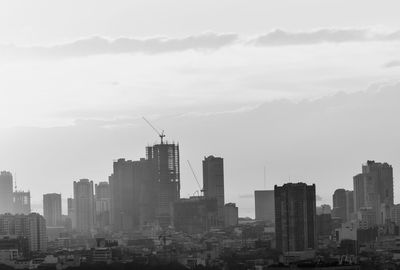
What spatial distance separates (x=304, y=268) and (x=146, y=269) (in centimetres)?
6874

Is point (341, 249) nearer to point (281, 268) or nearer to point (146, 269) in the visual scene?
point (146, 269)

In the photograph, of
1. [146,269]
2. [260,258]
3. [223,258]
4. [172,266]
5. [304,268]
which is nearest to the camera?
[304,268]

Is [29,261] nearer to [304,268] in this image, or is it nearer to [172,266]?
[172,266]

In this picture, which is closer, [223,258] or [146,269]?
[146,269]

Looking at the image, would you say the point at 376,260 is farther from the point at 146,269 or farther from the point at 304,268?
the point at 304,268

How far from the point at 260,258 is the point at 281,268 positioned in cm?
8829

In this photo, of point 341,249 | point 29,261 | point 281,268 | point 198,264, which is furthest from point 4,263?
point 281,268

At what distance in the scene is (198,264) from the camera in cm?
18112

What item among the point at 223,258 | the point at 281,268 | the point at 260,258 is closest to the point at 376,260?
the point at 260,258

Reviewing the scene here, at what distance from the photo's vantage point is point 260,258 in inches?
7224

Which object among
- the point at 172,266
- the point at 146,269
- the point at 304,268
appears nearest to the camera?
the point at 304,268

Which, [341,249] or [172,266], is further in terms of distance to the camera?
[341,249]

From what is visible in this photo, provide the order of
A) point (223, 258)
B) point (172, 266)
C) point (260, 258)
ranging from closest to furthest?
point (172, 266), point (260, 258), point (223, 258)

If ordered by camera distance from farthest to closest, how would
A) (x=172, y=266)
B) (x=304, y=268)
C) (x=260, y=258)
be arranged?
(x=260, y=258)
(x=172, y=266)
(x=304, y=268)
